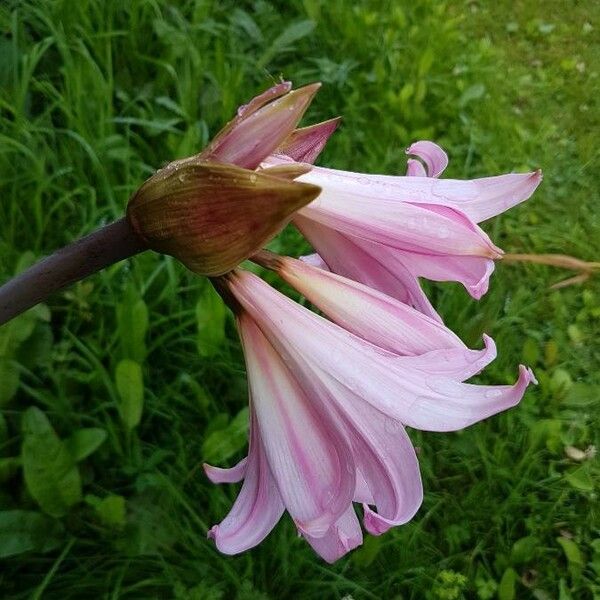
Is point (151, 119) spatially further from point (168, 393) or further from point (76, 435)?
point (76, 435)

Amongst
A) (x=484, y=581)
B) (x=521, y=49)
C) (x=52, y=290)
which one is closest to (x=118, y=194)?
(x=484, y=581)

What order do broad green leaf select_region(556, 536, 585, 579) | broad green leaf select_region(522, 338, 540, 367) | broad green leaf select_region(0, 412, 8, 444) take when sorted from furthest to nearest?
broad green leaf select_region(522, 338, 540, 367) → broad green leaf select_region(556, 536, 585, 579) → broad green leaf select_region(0, 412, 8, 444)

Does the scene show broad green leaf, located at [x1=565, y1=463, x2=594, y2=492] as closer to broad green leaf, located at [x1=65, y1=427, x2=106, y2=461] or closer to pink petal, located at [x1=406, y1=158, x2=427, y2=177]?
broad green leaf, located at [x1=65, y1=427, x2=106, y2=461]

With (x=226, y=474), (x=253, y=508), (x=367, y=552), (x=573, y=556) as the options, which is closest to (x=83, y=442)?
(x=367, y=552)

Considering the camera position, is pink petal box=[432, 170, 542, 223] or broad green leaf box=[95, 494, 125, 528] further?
broad green leaf box=[95, 494, 125, 528]

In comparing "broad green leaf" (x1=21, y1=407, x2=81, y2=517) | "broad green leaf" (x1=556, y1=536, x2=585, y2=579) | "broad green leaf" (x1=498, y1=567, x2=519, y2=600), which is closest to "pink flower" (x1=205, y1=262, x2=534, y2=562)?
"broad green leaf" (x1=21, y1=407, x2=81, y2=517)

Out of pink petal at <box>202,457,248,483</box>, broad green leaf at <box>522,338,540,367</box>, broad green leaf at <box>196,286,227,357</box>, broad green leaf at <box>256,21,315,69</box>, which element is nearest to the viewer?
pink petal at <box>202,457,248,483</box>

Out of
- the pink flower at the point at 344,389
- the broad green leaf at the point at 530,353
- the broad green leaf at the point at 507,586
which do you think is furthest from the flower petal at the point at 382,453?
the broad green leaf at the point at 530,353
